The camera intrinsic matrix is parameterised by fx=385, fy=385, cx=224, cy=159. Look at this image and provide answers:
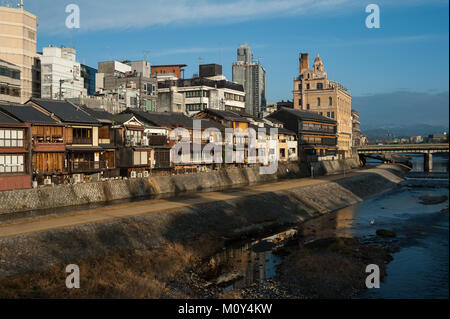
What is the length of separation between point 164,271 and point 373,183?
6427 centimetres

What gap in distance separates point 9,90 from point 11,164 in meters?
28.4

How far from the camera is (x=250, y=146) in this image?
79125mm

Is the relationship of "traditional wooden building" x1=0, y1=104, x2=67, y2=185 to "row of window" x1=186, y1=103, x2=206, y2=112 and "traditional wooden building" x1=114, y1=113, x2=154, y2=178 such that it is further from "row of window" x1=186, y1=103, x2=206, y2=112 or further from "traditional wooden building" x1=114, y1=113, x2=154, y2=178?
"row of window" x1=186, y1=103, x2=206, y2=112

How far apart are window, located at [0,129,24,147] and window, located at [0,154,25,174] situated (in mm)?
1199

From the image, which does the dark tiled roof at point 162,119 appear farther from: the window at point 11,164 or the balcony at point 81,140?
the window at point 11,164

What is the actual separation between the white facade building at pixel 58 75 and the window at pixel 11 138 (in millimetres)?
37682

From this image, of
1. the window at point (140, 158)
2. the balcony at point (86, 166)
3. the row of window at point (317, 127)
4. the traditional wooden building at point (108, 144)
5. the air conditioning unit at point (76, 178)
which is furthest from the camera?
the row of window at point (317, 127)

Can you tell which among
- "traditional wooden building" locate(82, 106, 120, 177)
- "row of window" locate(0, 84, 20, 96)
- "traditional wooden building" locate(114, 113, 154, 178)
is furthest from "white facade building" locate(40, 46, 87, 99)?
"traditional wooden building" locate(114, 113, 154, 178)

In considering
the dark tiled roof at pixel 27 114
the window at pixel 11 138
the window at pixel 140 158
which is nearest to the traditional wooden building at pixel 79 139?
the dark tiled roof at pixel 27 114

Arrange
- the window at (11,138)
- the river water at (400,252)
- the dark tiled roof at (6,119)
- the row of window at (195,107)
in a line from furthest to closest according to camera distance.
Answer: the row of window at (195,107) → the dark tiled roof at (6,119) → the window at (11,138) → the river water at (400,252)

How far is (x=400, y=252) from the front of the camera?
33.3 metres

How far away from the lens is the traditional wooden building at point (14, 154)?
40156mm

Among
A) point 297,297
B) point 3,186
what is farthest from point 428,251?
point 3,186
